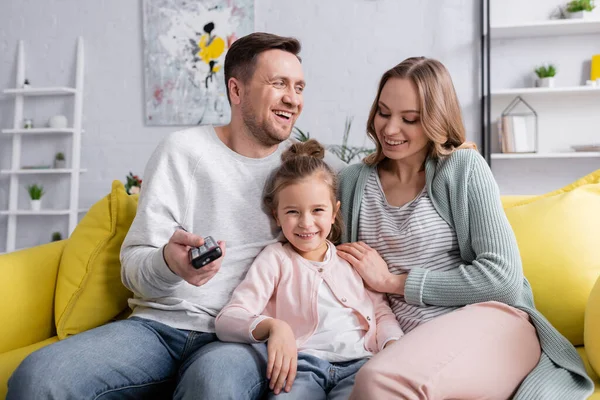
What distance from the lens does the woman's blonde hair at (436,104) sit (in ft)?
5.00

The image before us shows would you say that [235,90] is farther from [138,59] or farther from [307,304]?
[138,59]

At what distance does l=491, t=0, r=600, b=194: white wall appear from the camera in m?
3.68

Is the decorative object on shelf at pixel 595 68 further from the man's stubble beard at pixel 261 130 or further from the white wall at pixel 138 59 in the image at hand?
the man's stubble beard at pixel 261 130

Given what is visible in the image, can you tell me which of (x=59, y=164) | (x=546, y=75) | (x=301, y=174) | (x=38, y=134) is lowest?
(x=301, y=174)

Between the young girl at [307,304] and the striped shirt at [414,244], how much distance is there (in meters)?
0.05

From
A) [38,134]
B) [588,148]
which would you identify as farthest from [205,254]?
[38,134]

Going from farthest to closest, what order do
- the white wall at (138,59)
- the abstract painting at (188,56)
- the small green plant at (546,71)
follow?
1. the abstract painting at (188,56)
2. the white wall at (138,59)
3. the small green plant at (546,71)

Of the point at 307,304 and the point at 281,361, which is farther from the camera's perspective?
the point at 307,304

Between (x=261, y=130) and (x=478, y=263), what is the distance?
68 centimetres

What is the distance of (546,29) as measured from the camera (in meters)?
3.58

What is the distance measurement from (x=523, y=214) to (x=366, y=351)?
60 centimetres

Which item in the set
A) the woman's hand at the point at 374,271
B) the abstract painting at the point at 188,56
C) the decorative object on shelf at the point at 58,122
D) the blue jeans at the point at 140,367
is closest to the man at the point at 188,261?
the blue jeans at the point at 140,367

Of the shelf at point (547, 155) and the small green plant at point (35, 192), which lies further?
the small green plant at point (35, 192)

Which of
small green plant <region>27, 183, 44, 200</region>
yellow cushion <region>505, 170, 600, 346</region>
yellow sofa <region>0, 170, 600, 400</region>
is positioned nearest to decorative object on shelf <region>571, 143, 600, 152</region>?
yellow sofa <region>0, 170, 600, 400</region>
